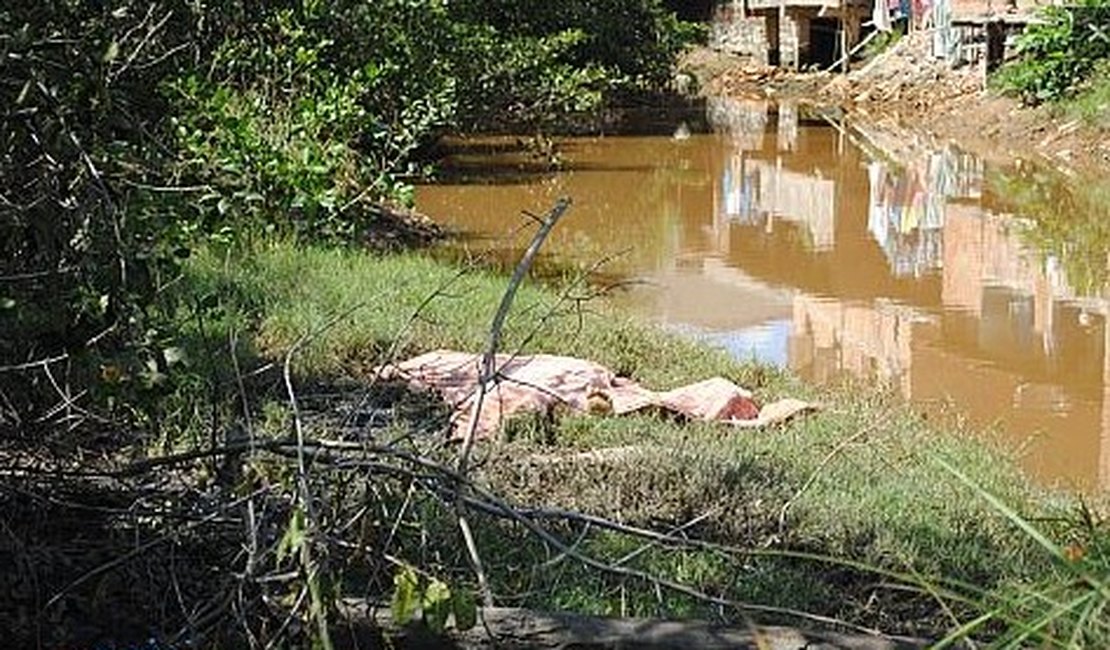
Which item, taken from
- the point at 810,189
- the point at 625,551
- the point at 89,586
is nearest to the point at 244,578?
the point at 89,586

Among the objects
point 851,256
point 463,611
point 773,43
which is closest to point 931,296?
point 851,256

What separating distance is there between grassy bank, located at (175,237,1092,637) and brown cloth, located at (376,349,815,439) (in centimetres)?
12

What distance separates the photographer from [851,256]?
37.0ft

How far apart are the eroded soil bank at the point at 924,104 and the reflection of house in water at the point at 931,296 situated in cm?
119

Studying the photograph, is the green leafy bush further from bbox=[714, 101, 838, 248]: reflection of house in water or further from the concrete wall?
the concrete wall

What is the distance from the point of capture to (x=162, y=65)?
4.13 meters

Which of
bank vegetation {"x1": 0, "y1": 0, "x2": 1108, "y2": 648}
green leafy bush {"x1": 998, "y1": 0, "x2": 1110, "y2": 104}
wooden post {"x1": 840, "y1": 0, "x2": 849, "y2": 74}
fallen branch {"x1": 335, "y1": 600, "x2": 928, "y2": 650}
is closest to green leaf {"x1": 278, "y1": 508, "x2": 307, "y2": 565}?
bank vegetation {"x1": 0, "y1": 0, "x2": 1108, "y2": 648}

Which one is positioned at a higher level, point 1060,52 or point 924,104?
point 1060,52

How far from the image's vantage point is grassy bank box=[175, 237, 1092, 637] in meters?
3.58

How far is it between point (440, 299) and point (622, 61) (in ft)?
40.4

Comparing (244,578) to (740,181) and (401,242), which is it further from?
(740,181)

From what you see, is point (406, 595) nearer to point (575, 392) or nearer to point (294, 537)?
point (294, 537)

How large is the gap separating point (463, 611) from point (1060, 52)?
16.3 metres

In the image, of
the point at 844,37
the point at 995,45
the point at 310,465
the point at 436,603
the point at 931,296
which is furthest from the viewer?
the point at 844,37
